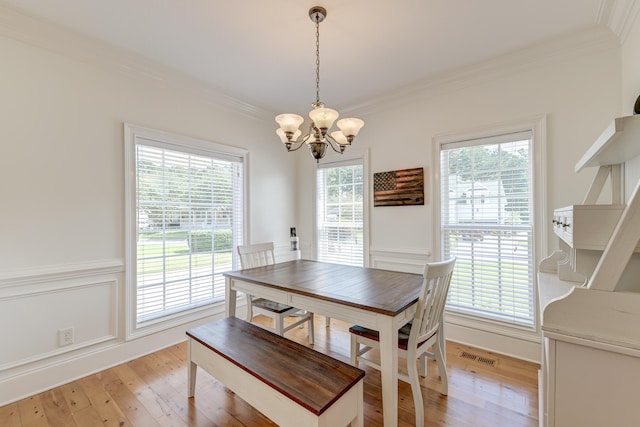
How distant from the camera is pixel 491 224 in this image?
266 cm

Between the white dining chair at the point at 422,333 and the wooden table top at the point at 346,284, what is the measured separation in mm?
105

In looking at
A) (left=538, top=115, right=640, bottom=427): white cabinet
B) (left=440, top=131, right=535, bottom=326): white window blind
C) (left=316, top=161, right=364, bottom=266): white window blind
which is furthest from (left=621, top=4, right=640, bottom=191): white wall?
(left=316, top=161, right=364, bottom=266): white window blind

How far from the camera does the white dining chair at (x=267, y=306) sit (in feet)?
8.00

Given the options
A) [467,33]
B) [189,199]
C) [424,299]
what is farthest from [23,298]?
[467,33]

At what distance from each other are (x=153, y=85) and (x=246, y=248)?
6.02 ft

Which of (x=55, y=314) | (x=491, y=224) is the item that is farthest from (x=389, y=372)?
(x=55, y=314)

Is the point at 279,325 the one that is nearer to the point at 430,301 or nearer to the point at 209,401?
the point at 209,401

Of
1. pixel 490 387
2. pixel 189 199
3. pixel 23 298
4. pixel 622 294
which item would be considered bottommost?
pixel 490 387

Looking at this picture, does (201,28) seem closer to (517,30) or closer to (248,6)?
(248,6)

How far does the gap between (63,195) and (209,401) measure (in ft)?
6.36

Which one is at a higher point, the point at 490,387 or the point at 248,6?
the point at 248,6

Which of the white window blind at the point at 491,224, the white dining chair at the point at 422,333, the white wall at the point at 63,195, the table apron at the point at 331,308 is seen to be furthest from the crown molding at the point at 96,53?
the white dining chair at the point at 422,333

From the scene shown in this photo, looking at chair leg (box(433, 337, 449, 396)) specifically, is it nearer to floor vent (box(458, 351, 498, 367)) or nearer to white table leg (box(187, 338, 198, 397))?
floor vent (box(458, 351, 498, 367))

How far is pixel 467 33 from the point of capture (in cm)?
215
